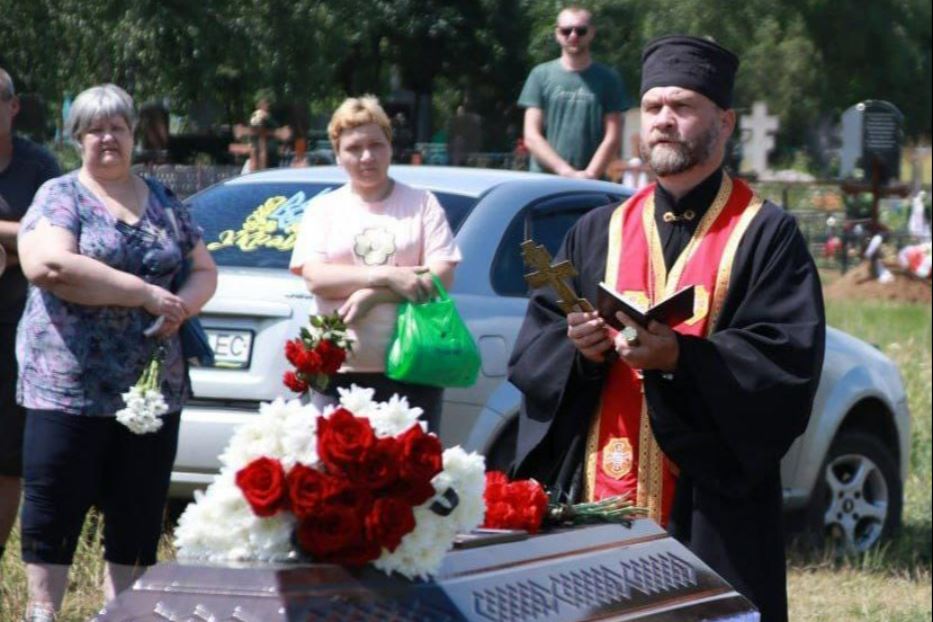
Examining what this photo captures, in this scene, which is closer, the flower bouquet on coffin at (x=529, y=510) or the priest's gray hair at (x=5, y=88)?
the flower bouquet on coffin at (x=529, y=510)

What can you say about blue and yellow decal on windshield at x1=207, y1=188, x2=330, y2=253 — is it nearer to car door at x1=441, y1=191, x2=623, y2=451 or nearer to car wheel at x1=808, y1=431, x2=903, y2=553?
car door at x1=441, y1=191, x2=623, y2=451

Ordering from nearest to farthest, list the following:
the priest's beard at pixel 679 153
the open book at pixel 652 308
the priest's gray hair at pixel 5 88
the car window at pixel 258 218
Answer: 1. the open book at pixel 652 308
2. the priest's beard at pixel 679 153
3. the priest's gray hair at pixel 5 88
4. the car window at pixel 258 218

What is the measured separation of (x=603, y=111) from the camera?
30.8 feet

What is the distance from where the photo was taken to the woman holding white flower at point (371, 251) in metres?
6.30

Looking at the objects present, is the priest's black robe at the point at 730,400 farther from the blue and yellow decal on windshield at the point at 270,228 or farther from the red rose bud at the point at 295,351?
the blue and yellow decal on windshield at the point at 270,228

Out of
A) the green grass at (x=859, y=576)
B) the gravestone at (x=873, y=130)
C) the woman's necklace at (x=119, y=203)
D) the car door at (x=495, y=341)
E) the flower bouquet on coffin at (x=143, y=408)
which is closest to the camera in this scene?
the flower bouquet on coffin at (x=143, y=408)

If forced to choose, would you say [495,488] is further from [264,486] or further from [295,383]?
[295,383]

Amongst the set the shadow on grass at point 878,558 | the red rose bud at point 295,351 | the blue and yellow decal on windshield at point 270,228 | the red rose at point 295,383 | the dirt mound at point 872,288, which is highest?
the blue and yellow decal on windshield at point 270,228

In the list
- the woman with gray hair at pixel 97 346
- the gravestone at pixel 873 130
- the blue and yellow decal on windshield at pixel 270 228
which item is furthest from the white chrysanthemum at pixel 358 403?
the gravestone at pixel 873 130

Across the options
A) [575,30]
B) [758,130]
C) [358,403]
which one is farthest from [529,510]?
→ [758,130]

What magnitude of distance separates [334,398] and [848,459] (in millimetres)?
3254

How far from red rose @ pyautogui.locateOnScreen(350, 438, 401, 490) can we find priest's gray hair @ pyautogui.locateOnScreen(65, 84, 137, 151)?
283 centimetres

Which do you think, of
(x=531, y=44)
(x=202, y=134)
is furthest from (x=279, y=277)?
(x=531, y=44)

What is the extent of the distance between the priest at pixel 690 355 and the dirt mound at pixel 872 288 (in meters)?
17.6
